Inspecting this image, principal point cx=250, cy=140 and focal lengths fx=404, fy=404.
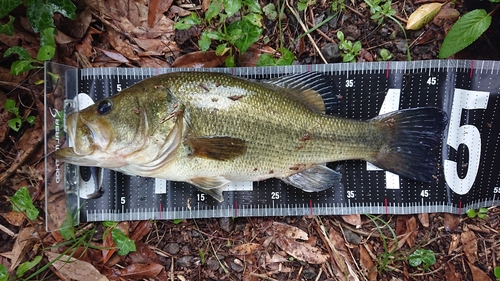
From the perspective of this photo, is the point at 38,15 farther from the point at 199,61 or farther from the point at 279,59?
the point at 279,59

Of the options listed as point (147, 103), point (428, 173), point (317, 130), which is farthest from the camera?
point (428, 173)

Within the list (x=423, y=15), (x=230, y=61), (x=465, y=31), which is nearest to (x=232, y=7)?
(x=230, y=61)

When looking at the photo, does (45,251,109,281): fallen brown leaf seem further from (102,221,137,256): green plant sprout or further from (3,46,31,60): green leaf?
(3,46,31,60): green leaf

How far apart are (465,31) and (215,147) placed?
2269mm

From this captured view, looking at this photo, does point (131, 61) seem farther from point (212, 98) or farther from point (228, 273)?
point (228, 273)

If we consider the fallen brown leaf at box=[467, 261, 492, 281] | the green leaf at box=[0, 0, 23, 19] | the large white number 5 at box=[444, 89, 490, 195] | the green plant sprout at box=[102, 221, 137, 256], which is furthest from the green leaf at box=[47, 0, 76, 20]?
the fallen brown leaf at box=[467, 261, 492, 281]

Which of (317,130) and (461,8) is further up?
(461,8)

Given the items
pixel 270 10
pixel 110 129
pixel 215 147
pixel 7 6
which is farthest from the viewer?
pixel 270 10

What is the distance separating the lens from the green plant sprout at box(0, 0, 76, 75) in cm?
328

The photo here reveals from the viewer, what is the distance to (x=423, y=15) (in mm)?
3529

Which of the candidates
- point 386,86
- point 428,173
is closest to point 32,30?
point 386,86

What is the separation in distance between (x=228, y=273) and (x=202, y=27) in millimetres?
2170

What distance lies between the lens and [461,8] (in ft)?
11.7

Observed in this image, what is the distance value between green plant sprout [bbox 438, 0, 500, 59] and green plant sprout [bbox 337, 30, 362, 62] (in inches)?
27.6
